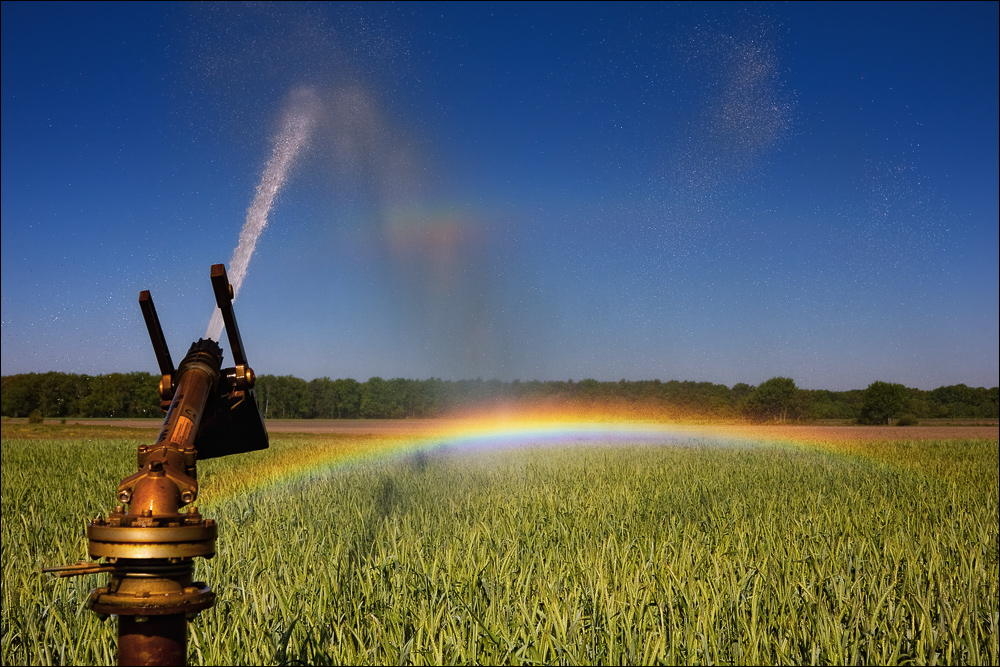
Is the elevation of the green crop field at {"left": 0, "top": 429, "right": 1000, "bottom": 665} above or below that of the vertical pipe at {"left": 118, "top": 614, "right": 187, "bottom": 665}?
below

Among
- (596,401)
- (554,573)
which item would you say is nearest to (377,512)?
(554,573)

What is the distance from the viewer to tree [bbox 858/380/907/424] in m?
64.1

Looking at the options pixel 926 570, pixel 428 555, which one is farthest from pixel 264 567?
pixel 926 570

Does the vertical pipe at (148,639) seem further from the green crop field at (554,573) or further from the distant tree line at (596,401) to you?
the distant tree line at (596,401)

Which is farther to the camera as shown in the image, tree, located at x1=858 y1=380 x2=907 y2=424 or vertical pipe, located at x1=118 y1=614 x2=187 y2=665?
tree, located at x1=858 y1=380 x2=907 y2=424

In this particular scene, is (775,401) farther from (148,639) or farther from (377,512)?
Answer: (148,639)

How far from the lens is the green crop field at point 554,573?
3.49 metres

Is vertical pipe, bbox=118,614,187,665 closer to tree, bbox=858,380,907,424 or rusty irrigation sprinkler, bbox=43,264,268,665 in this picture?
rusty irrigation sprinkler, bbox=43,264,268,665

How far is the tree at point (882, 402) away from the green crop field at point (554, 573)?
60.0 metres

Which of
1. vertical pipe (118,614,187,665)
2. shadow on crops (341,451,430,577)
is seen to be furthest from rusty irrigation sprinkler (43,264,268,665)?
shadow on crops (341,451,430,577)

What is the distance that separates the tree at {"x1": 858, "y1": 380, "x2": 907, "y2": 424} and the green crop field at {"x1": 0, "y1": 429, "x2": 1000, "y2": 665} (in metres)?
60.0

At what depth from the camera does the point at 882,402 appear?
6431cm

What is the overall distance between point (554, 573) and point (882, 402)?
69.6m

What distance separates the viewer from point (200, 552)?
140 cm
